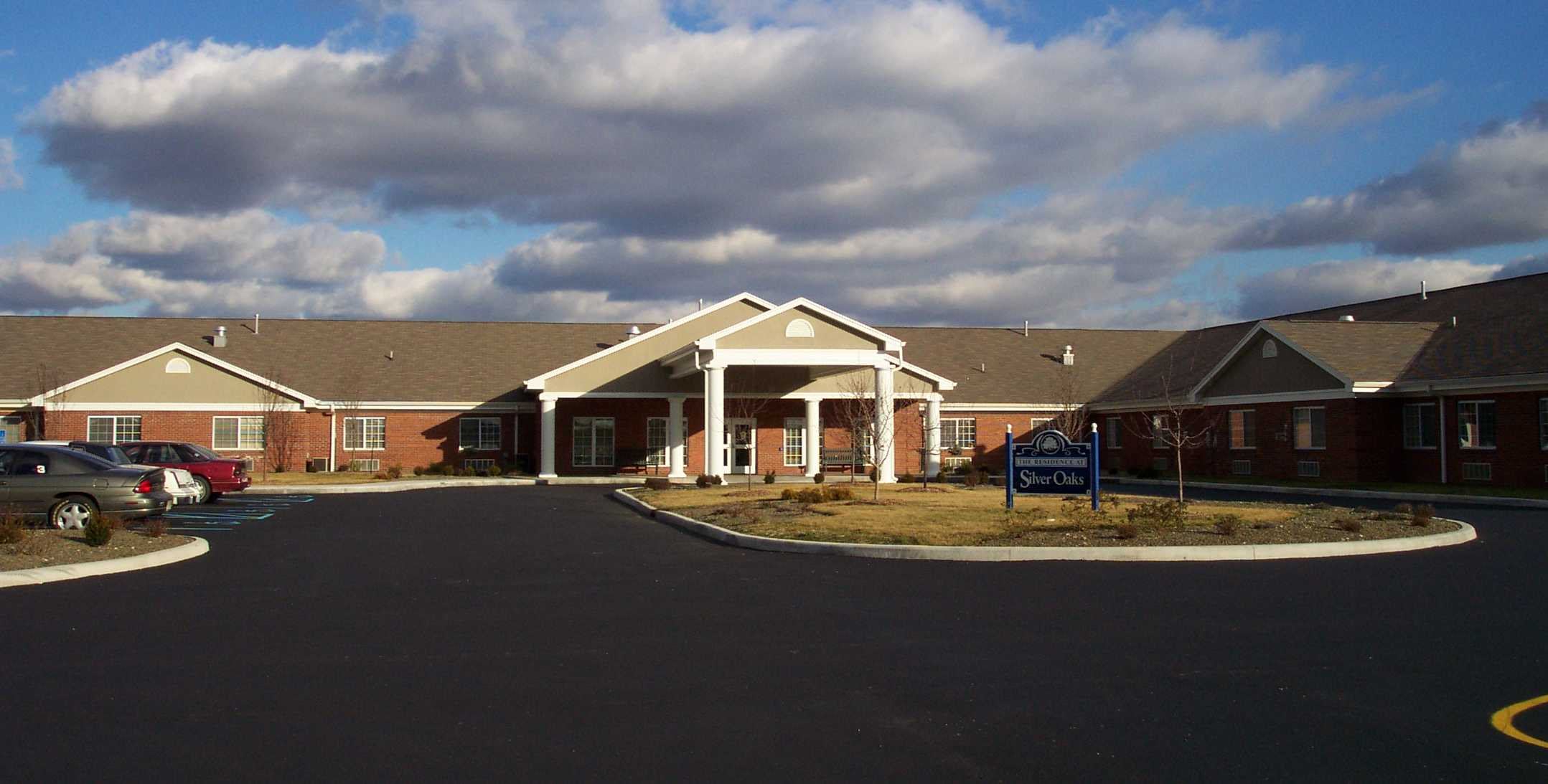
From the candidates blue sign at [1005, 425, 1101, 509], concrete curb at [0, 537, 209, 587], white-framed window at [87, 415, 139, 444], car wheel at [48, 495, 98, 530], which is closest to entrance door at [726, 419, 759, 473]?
white-framed window at [87, 415, 139, 444]

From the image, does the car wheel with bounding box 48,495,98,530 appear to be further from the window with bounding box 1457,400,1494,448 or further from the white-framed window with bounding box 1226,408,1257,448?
the white-framed window with bounding box 1226,408,1257,448

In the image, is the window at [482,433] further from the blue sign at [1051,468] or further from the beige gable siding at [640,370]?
the blue sign at [1051,468]

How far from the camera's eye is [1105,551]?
1603 cm

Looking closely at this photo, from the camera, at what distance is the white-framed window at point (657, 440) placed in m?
42.2

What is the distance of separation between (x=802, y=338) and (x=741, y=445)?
21.2 ft

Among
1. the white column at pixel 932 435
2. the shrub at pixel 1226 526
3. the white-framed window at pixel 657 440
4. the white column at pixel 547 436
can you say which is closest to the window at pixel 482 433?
the white column at pixel 547 436

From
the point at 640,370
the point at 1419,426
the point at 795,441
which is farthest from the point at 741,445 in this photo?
the point at 1419,426

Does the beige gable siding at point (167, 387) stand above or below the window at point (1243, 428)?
above

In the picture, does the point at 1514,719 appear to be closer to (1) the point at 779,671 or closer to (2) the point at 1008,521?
(1) the point at 779,671

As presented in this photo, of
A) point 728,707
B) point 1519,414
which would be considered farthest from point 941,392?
point 728,707

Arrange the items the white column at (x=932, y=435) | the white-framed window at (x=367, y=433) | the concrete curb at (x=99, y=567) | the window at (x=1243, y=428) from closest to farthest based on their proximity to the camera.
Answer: the concrete curb at (x=99, y=567) < the window at (x=1243, y=428) < the white column at (x=932, y=435) < the white-framed window at (x=367, y=433)

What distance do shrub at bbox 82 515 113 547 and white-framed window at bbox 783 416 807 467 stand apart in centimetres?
2793

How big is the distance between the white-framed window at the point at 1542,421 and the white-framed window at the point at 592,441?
87.2 ft

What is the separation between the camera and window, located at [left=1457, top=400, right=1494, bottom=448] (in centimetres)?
3145
